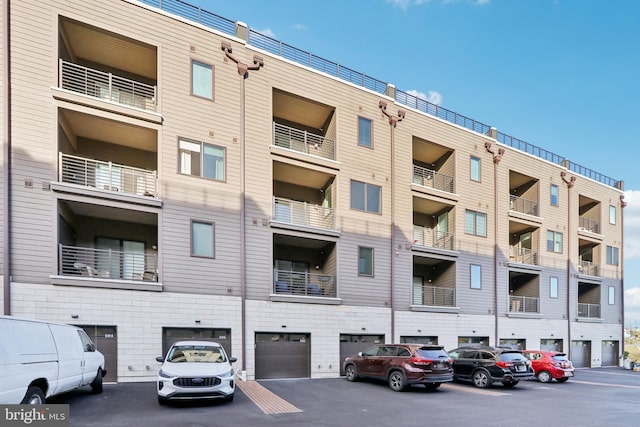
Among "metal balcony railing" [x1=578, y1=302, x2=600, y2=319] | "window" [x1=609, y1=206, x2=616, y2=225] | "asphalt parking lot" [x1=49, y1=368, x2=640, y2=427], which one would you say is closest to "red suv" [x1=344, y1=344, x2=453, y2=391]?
"asphalt parking lot" [x1=49, y1=368, x2=640, y2=427]

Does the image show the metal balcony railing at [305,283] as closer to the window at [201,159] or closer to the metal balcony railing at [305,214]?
the metal balcony railing at [305,214]

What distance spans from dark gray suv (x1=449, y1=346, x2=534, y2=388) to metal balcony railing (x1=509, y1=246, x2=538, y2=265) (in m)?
12.0

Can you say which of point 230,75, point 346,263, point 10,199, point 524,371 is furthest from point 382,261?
point 10,199

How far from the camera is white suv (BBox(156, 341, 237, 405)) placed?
10.2 m

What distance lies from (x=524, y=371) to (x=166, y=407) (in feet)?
42.5

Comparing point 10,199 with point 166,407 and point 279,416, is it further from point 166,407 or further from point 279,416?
point 279,416

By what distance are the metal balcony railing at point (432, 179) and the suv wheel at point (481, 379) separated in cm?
1050

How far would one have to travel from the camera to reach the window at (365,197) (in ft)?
64.2

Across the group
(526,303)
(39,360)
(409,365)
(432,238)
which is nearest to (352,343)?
(409,365)

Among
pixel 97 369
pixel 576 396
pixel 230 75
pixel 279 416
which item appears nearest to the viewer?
pixel 279 416

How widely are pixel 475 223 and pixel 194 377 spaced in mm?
18504

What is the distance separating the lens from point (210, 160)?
16281 mm

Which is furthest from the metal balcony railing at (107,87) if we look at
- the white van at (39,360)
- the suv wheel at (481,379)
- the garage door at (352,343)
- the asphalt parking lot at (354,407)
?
the suv wheel at (481,379)

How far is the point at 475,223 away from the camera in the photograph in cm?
2383
